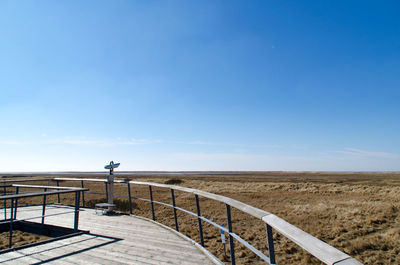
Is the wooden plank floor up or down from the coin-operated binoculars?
down

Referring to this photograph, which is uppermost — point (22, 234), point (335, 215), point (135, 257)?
point (135, 257)

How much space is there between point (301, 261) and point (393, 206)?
10172mm

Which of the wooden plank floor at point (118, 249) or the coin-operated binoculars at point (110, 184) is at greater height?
the coin-operated binoculars at point (110, 184)

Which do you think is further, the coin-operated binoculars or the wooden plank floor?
the coin-operated binoculars

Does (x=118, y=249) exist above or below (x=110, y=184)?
below

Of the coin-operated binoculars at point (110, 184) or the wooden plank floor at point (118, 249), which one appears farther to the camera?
the coin-operated binoculars at point (110, 184)

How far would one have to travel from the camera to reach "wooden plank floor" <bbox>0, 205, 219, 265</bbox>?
11.1 feet

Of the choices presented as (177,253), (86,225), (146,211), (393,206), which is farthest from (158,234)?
(393,206)

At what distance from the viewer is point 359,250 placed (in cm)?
712

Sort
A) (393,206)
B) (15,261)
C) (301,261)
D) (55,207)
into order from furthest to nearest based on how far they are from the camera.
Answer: (393,206) → (55,207) → (301,261) → (15,261)

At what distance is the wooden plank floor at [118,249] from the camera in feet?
11.1

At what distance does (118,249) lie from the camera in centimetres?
384

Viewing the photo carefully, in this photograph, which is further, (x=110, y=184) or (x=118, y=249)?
(x=110, y=184)

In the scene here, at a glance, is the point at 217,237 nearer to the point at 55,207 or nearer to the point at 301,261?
the point at 301,261
